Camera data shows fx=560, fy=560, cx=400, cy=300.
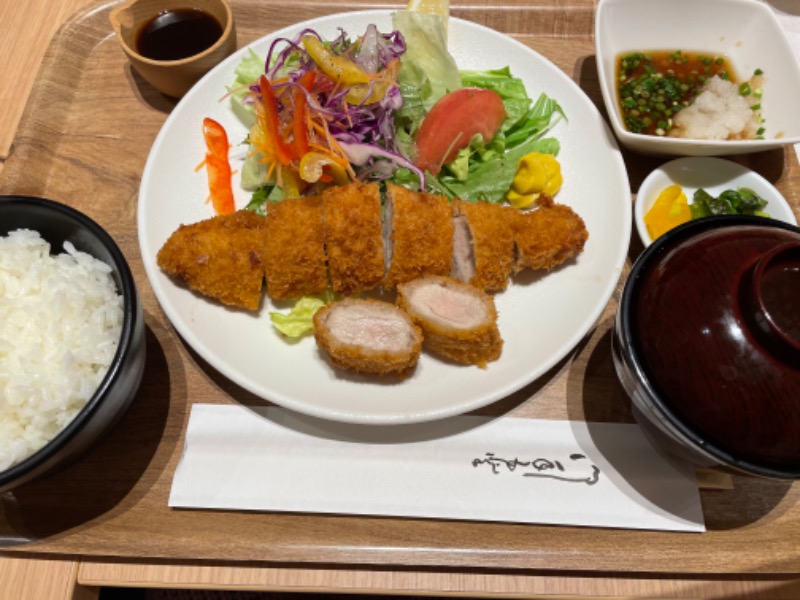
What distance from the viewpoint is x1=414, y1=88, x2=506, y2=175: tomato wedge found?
224 centimetres

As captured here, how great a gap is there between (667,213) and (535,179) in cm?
51

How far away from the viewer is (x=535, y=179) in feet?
7.13

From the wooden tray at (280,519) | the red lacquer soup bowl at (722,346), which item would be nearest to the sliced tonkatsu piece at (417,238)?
the wooden tray at (280,519)

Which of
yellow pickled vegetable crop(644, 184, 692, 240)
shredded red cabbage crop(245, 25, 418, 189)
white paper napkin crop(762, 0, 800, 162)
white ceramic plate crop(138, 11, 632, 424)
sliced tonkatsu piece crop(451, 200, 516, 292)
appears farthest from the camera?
white paper napkin crop(762, 0, 800, 162)

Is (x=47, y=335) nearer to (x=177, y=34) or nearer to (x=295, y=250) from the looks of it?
(x=295, y=250)

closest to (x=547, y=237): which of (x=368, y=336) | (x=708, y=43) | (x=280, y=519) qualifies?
(x=368, y=336)

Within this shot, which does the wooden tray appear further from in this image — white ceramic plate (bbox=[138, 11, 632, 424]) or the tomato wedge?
the tomato wedge

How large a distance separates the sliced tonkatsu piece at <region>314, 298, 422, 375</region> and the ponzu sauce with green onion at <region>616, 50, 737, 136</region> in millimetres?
1337

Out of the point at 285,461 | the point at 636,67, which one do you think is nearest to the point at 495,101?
the point at 636,67

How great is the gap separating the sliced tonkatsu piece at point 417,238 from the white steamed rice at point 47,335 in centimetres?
90

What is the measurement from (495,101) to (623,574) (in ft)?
5.71

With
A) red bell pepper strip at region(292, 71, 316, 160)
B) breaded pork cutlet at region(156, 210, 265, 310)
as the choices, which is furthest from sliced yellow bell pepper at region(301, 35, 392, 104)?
breaded pork cutlet at region(156, 210, 265, 310)

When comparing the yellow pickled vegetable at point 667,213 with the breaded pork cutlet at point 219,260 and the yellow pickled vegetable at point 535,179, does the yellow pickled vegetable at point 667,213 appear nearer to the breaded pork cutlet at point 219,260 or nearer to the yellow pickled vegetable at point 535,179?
the yellow pickled vegetable at point 535,179

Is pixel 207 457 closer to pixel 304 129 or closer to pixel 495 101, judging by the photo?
pixel 304 129
